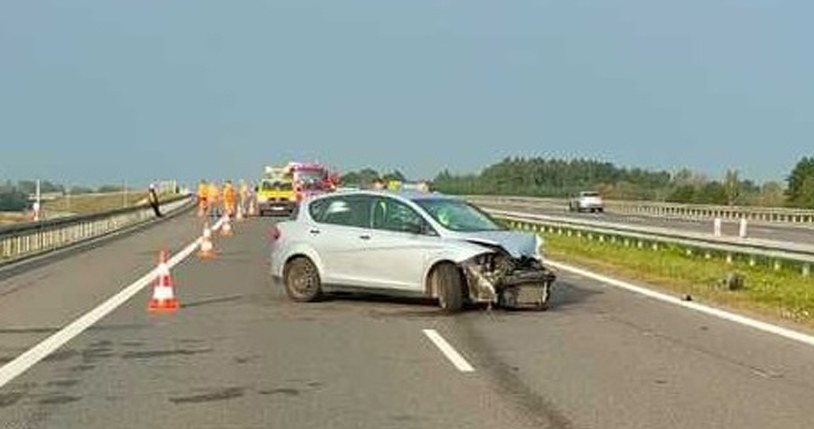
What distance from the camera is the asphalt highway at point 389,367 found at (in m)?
9.09

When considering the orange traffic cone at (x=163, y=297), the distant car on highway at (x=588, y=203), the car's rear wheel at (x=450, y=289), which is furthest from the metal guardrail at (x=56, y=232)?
the distant car on highway at (x=588, y=203)

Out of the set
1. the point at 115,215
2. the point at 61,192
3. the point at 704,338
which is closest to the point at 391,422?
the point at 704,338

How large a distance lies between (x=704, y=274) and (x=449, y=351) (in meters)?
12.2

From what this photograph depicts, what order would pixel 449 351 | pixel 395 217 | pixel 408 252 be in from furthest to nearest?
pixel 395 217 → pixel 408 252 → pixel 449 351

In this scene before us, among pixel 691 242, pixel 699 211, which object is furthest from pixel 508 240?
pixel 699 211

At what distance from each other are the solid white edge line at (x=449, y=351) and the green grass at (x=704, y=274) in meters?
4.79

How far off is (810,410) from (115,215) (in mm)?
37419

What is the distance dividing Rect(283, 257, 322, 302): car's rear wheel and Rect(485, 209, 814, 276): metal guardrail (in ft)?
33.5

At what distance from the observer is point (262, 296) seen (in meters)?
18.8

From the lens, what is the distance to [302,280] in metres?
17.9

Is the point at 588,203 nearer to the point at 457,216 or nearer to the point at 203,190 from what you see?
the point at 203,190

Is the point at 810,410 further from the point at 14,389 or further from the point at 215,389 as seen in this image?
the point at 14,389

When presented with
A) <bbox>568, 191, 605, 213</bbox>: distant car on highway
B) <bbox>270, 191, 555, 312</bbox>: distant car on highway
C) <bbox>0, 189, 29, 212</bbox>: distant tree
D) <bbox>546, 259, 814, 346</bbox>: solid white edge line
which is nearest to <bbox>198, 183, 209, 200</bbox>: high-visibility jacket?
<bbox>0, 189, 29, 212</bbox>: distant tree

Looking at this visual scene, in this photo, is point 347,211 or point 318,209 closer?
point 347,211
